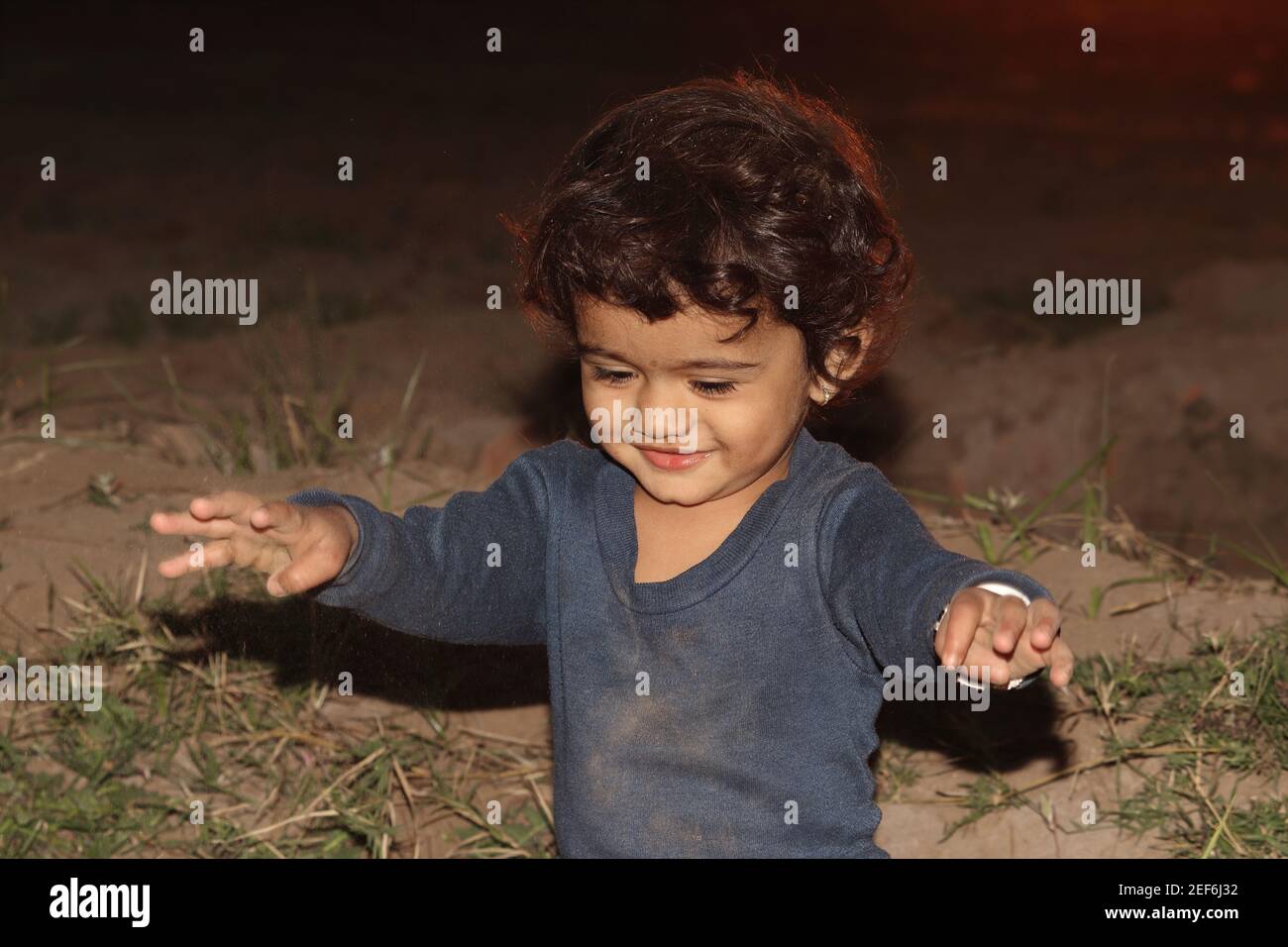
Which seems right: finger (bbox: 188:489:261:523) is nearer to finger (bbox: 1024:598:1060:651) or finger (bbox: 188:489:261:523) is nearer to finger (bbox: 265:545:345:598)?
finger (bbox: 265:545:345:598)

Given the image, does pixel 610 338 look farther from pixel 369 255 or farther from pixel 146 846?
pixel 369 255

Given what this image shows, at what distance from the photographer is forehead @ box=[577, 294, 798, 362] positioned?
1.78m

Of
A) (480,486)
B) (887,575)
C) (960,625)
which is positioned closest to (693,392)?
(887,575)

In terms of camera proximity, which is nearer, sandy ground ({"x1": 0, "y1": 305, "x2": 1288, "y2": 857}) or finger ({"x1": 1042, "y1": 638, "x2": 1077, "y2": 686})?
finger ({"x1": 1042, "y1": 638, "x2": 1077, "y2": 686})

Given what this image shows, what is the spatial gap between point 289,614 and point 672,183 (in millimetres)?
1054

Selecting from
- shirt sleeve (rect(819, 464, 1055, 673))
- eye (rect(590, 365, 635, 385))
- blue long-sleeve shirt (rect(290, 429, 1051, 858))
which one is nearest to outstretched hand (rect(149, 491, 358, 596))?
blue long-sleeve shirt (rect(290, 429, 1051, 858))

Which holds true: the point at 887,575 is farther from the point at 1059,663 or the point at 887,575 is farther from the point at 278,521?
the point at 278,521

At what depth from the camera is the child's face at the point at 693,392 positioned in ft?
5.88

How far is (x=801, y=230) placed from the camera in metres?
1.85

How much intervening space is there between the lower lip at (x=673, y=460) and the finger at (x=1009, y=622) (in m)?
0.46

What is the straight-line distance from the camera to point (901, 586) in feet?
5.61

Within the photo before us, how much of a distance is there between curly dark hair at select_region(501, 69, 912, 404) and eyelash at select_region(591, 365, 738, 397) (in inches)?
3.6

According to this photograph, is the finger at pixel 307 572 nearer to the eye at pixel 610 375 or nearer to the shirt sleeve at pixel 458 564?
the shirt sleeve at pixel 458 564

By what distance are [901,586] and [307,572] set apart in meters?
0.67
